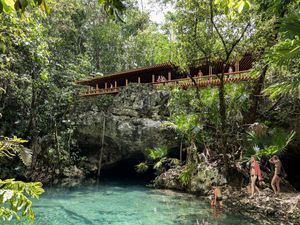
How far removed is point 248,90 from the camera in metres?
12.1

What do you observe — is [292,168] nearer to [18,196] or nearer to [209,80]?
[209,80]

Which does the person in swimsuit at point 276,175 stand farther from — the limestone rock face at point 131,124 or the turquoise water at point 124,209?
the limestone rock face at point 131,124

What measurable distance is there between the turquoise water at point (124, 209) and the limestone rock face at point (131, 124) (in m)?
2.93

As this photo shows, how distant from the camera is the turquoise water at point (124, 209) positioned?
898 cm

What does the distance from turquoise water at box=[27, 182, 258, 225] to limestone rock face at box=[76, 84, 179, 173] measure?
116 inches

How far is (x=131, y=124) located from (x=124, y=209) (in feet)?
19.7

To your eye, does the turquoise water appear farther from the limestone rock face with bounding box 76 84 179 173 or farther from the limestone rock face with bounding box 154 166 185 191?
the limestone rock face with bounding box 76 84 179 173

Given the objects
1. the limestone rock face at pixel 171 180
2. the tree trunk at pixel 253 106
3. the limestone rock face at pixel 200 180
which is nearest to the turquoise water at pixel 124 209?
the limestone rock face at pixel 171 180

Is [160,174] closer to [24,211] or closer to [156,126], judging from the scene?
[156,126]

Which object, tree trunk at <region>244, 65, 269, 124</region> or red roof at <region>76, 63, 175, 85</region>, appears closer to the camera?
Result: tree trunk at <region>244, 65, 269, 124</region>

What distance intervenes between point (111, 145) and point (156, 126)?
3425 millimetres

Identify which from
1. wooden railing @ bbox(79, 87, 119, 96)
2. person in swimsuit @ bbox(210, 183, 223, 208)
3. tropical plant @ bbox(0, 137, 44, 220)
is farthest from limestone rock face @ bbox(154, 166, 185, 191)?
tropical plant @ bbox(0, 137, 44, 220)

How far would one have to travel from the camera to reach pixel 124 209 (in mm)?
10742

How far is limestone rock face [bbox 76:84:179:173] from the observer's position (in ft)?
51.4
